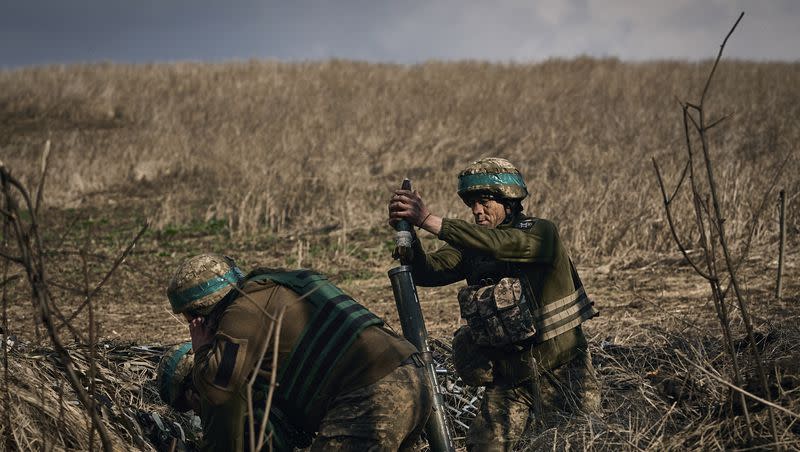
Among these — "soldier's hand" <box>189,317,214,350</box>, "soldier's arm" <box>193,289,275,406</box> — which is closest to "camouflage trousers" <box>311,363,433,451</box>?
"soldier's arm" <box>193,289,275,406</box>

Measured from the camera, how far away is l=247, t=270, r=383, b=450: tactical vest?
324 cm

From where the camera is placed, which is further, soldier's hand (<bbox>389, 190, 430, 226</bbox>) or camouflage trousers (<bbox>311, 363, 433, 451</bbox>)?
soldier's hand (<bbox>389, 190, 430, 226</bbox>)

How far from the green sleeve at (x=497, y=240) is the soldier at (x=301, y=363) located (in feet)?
1.70

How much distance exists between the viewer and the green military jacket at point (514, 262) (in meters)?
3.63

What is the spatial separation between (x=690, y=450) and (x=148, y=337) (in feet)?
15.3

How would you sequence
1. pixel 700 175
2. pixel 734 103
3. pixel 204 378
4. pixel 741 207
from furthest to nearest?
1. pixel 734 103
2. pixel 700 175
3. pixel 741 207
4. pixel 204 378

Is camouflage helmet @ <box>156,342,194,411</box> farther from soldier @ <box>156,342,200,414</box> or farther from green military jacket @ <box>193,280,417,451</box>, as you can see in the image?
green military jacket @ <box>193,280,417,451</box>

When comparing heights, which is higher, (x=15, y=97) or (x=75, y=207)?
(x=15, y=97)

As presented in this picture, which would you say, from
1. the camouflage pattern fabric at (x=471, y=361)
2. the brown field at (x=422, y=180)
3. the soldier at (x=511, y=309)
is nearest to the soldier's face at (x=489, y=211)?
the soldier at (x=511, y=309)

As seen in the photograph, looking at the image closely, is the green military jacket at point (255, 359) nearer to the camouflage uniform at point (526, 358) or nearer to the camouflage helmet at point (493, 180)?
the camouflage uniform at point (526, 358)

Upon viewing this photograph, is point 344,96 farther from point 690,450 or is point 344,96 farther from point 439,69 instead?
point 690,450

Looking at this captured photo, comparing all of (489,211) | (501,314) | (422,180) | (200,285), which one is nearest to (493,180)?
(489,211)

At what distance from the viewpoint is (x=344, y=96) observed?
21.8 metres

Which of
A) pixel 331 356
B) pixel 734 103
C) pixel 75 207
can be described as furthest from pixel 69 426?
pixel 734 103
